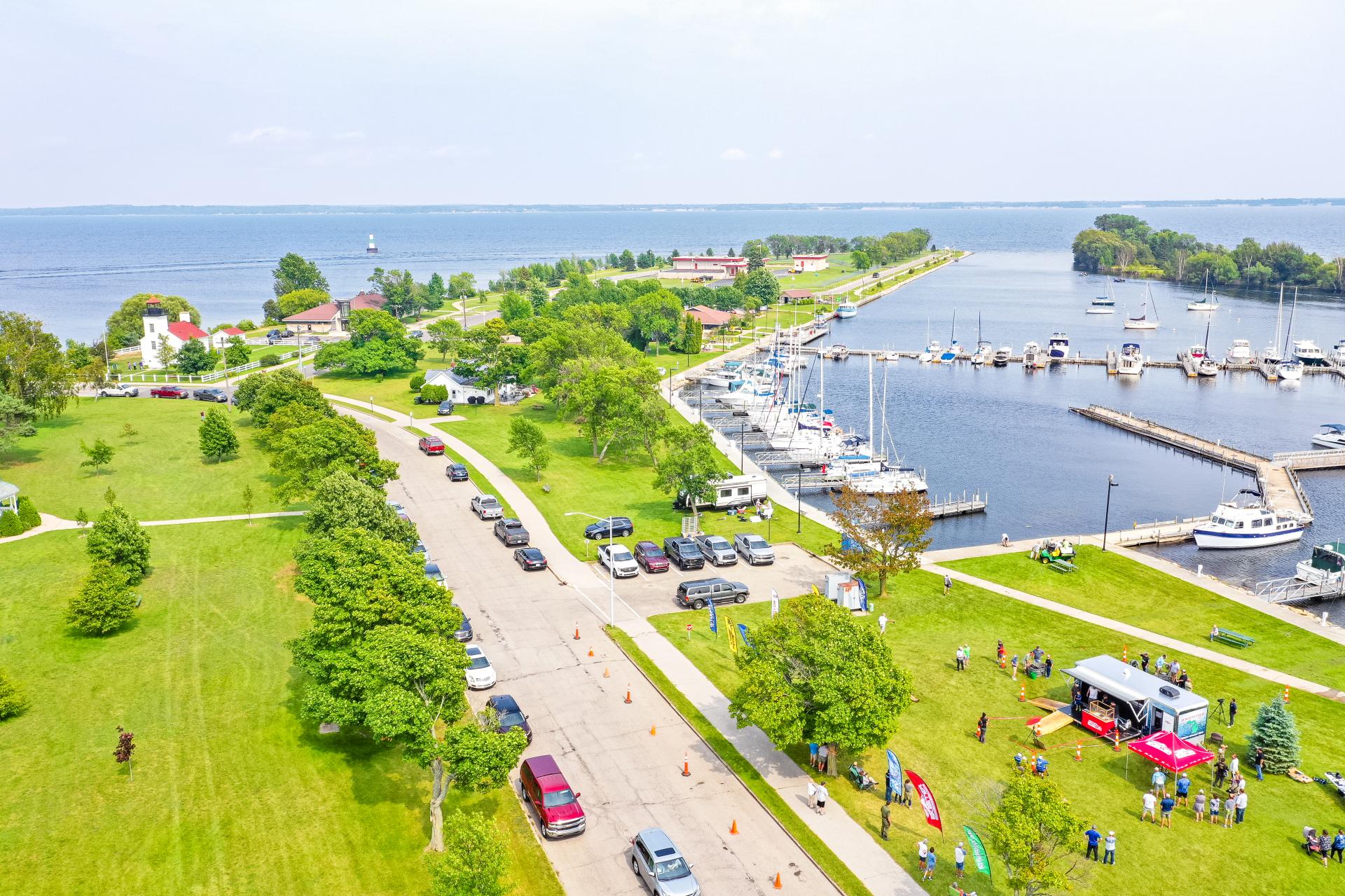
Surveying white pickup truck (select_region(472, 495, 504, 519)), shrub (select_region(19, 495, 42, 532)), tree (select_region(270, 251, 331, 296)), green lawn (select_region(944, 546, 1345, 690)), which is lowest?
green lawn (select_region(944, 546, 1345, 690))

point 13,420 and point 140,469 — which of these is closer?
point 13,420

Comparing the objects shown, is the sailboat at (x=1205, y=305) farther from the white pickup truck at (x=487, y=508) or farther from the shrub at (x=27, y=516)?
the shrub at (x=27, y=516)

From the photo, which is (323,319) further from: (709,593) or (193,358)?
(709,593)

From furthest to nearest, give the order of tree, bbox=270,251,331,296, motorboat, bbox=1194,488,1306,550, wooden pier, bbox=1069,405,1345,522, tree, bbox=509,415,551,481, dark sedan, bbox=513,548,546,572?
tree, bbox=270,251,331,296
wooden pier, bbox=1069,405,1345,522
tree, bbox=509,415,551,481
motorboat, bbox=1194,488,1306,550
dark sedan, bbox=513,548,546,572

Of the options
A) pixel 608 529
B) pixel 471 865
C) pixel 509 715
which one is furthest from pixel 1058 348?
pixel 471 865

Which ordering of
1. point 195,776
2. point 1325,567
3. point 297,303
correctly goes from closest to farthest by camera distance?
1. point 195,776
2. point 1325,567
3. point 297,303

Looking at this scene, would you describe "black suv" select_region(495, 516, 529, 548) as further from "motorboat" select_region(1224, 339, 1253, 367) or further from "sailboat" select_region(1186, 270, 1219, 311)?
"sailboat" select_region(1186, 270, 1219, 311)

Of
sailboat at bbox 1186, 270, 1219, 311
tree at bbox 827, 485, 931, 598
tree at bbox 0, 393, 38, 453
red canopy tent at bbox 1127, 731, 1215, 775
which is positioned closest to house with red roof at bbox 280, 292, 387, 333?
tree at bbox 0, 393, 38, 453

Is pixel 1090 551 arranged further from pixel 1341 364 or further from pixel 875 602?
pixel 1341 364
